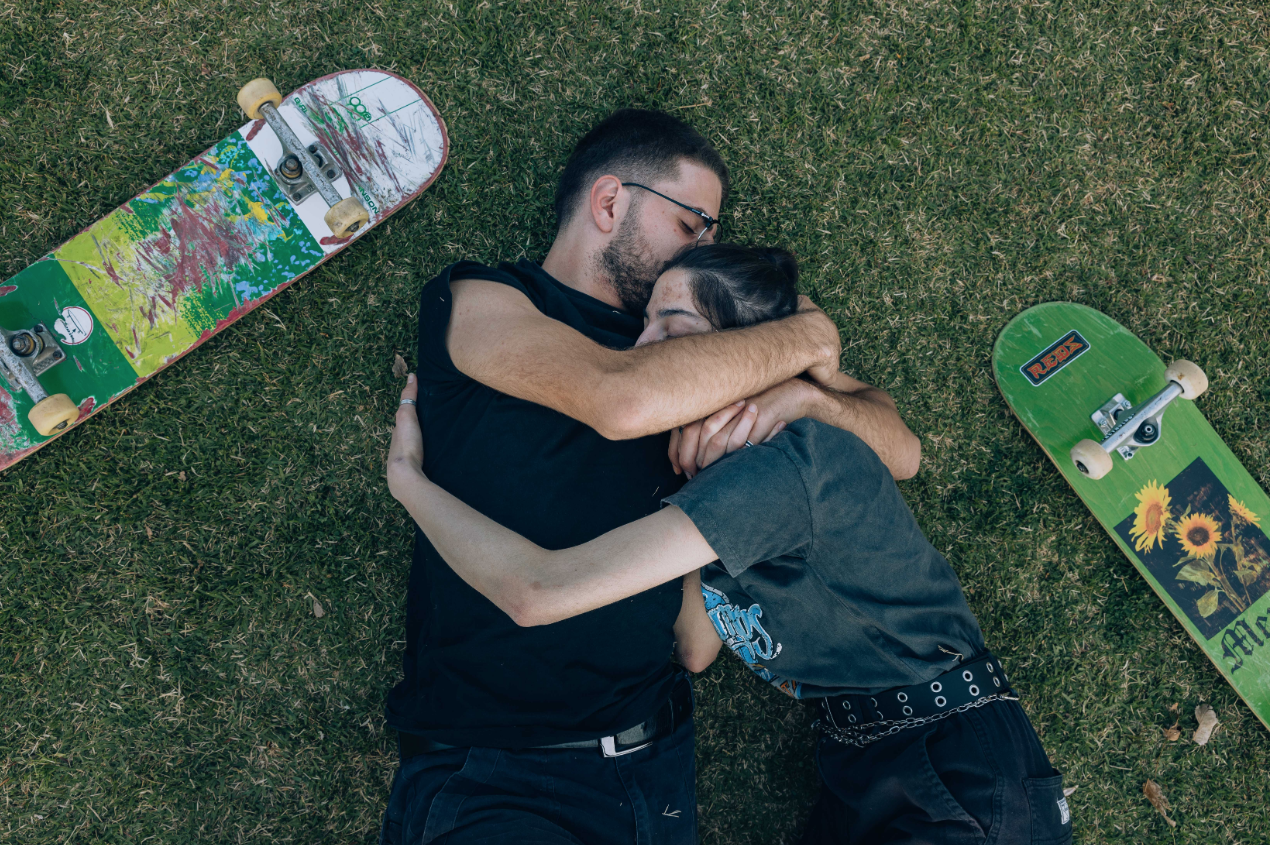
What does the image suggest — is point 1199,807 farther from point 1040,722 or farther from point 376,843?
point 376,843

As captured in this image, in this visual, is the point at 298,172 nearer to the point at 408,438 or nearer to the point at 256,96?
the point at 256,96

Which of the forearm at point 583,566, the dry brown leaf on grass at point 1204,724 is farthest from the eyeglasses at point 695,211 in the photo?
the dry brown leaf on grass at point 1204,724

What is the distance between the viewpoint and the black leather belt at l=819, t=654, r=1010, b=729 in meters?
2.85

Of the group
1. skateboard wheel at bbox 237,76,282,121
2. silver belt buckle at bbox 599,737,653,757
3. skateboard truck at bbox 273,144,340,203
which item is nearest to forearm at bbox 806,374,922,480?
silver belt buckle at bbox 599,737,653,757

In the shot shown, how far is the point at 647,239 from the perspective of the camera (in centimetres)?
321

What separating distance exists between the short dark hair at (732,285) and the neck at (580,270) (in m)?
0.33

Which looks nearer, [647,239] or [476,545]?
[476,545]

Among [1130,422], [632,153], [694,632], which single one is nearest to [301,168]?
[632,153]

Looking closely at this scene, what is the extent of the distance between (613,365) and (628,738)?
5.37 feet

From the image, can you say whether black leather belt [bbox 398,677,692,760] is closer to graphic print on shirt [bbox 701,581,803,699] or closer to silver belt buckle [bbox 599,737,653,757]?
silver belt buckle [bbox 599,737,653,757]

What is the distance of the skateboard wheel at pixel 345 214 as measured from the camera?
3398mm

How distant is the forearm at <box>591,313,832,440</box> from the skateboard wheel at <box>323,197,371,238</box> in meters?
1.68

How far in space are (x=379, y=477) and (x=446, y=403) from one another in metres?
0.88

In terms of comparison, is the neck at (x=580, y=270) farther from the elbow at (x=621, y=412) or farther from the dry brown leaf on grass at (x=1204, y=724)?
the dry brown leaf on grass at (x=1204, y=724)
